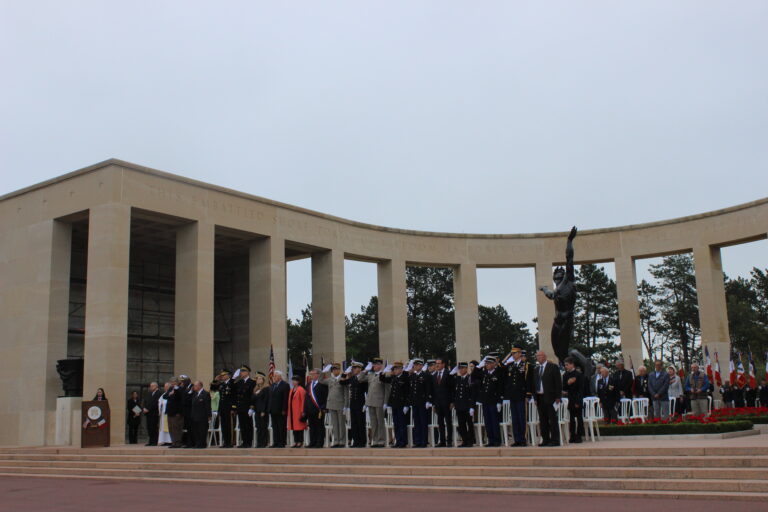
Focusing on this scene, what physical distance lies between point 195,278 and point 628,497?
1687 centimetres

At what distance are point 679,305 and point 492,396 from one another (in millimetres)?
49916

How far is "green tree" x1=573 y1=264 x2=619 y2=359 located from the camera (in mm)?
58188

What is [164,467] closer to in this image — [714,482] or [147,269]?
[714,482]

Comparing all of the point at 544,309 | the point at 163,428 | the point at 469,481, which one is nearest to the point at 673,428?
the point at 469,481

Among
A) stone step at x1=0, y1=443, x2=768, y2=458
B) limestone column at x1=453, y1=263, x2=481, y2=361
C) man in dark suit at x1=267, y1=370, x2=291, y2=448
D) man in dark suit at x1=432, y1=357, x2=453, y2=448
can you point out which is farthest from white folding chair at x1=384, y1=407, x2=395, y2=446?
limestone column at x1=453, y1=263, x2=481, y2=361

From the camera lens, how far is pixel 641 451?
10312 mm

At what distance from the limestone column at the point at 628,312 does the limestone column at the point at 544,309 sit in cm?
243

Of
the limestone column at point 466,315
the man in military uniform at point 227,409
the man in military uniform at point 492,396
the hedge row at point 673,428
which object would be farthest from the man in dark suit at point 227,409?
the limestone column at point 466,315

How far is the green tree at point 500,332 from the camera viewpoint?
2189 inches

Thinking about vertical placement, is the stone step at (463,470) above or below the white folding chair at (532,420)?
below

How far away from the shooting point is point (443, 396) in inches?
545

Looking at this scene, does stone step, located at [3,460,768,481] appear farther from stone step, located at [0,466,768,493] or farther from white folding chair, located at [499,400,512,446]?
white folding chair, located at [499,400,512,446]

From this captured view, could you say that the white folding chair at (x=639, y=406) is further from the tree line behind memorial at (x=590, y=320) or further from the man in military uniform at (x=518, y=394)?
the tree line behind memorial at (x=590, y=320)

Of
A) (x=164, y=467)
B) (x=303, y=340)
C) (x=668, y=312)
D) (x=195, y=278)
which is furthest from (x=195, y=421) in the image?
(x=668, y=312)
